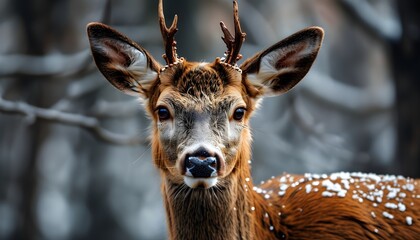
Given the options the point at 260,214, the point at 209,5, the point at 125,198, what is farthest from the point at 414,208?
the point at 125,198

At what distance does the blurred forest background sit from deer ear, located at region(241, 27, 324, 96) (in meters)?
5.50

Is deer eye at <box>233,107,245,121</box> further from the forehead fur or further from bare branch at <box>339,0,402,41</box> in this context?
bare branch at <box>339,0,402,41</box>

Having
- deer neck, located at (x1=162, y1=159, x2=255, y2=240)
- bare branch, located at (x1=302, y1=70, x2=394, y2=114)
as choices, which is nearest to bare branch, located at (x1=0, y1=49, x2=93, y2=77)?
bare branch, located at (x1=302, y1=70, x2=394, y2=114)

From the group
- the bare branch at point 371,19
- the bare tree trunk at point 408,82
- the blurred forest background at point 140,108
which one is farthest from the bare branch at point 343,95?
the bare tree trunk at point 408,82

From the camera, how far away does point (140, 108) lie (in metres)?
15.5

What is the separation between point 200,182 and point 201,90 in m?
0.70

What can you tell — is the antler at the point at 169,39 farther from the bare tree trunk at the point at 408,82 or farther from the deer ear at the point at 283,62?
the bare tree trunk at the point at 408,82

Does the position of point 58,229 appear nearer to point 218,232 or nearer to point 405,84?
point 405,84

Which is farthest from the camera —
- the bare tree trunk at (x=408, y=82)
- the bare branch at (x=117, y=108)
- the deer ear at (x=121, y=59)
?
the bare branch at (x=117, y=108)

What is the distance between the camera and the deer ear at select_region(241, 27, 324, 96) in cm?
629

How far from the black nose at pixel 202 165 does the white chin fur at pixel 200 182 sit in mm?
63

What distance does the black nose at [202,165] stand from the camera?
215 inches

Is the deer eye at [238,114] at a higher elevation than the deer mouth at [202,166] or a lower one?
higher

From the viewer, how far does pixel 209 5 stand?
17438mm
